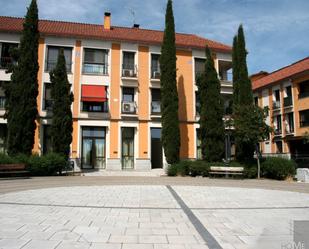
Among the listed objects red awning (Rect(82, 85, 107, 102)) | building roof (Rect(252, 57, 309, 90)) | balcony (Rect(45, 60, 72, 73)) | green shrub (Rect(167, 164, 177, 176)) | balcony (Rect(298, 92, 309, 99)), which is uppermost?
building roof (Rect(252, 57, 309, 90))

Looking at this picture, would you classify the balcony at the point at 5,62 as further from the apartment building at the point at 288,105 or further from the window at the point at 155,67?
the apartment building at the point at 288,105

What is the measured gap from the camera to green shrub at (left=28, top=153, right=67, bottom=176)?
19125 mm

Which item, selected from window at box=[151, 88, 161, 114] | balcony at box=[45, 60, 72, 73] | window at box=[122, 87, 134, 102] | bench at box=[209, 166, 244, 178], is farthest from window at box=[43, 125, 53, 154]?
bench at box=[209, 166, 244, 178]

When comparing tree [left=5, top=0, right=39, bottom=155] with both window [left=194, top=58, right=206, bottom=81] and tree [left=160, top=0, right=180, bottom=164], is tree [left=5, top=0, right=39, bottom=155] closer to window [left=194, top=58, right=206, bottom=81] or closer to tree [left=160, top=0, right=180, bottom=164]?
tree [left=160, top=0, right=180, bottom=164]

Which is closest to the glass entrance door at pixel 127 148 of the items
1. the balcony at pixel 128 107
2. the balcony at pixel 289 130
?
the balcony at pixel 128 107

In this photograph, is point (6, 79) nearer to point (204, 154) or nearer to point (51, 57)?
point (51, 57)

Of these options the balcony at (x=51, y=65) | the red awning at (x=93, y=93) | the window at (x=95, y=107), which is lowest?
the window at (x=95, y=107)

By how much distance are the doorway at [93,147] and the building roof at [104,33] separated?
8.14 m

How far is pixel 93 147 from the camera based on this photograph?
26359 millimetres

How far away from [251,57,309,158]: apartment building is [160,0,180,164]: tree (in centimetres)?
1543

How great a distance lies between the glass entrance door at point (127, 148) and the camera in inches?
1057

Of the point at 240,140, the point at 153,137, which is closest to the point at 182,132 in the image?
the point at 153,137

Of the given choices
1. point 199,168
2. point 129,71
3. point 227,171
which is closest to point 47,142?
point 129,71

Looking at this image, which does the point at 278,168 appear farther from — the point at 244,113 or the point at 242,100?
the point at 242,100
